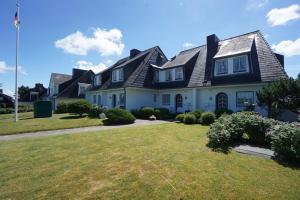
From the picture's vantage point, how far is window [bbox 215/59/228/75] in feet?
61.2

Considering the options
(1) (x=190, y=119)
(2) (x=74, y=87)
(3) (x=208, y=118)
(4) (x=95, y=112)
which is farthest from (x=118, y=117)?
(2) (x=74, y=87)

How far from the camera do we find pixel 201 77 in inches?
794

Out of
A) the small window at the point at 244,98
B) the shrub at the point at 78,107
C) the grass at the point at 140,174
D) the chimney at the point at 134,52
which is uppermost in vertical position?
the chimney at the point at 134,52

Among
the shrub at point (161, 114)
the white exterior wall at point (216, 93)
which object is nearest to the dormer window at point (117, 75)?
the shrub at point (161, 114)

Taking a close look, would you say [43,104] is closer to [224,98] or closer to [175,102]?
[175,102]

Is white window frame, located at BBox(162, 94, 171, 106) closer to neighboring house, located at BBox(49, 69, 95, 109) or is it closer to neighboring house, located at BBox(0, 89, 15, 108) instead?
neighboring house, located at BBox(49, 69, 95, 109)

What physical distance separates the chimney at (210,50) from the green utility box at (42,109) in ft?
57.3

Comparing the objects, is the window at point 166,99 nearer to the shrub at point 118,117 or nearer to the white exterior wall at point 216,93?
the white exterior wall at point 216,93

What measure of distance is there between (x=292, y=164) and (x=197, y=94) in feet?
48.0

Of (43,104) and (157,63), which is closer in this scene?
(43,104)

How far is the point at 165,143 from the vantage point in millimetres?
8523

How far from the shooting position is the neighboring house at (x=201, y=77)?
16.8m

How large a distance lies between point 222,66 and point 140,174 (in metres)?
16.5

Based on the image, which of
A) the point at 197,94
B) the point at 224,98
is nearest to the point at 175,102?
the point at 197,94
